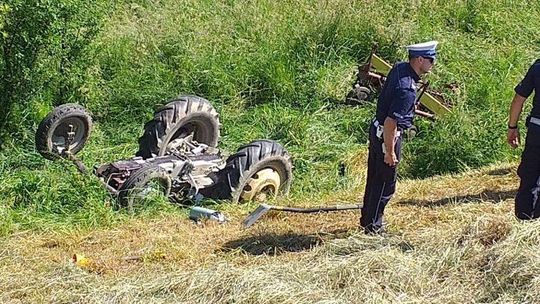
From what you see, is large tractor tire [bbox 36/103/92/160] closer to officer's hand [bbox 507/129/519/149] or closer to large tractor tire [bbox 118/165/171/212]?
large tractor tire [bbox 118/165/171/212]

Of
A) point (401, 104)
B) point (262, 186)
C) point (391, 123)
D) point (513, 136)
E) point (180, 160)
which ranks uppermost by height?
point (401, 104)

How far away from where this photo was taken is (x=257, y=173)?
834 cm

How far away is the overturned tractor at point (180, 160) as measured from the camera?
7992 millimetres

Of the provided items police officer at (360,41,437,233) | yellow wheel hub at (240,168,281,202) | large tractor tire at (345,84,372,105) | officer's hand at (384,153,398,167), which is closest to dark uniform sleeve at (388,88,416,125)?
police officer at (360,41,437,233)

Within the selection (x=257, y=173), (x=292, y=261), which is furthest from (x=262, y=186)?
(x=292, y=261)

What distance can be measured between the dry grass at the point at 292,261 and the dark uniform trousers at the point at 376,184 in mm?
166

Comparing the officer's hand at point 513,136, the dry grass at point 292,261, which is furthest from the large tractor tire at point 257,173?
the officer's hand at point 513,136

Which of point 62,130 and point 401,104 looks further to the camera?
point 62,130

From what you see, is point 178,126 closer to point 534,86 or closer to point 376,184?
point 376,184

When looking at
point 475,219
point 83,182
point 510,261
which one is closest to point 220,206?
point 83,182

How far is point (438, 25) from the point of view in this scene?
15164mm

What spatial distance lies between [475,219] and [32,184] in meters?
4.39

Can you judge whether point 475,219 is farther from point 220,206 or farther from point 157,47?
point 157,47

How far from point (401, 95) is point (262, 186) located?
2676mm
